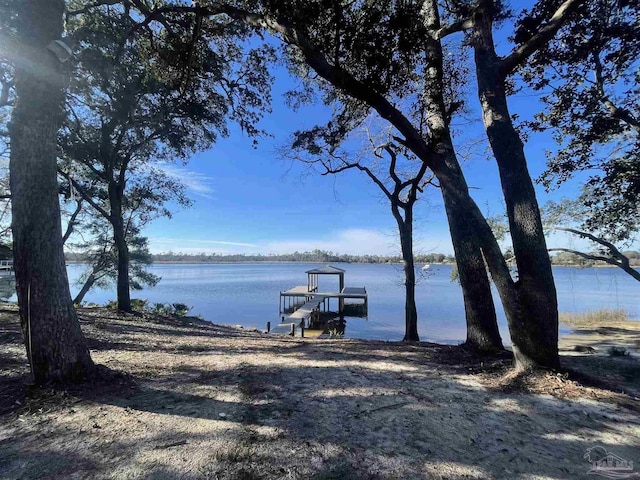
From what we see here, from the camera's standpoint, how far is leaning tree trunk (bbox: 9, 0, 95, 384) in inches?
121

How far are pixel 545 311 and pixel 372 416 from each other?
8.12ft

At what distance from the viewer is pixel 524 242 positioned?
3.90 meters

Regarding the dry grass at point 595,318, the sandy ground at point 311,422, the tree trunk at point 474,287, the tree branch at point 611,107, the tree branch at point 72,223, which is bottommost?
the dry grass at point 595,318

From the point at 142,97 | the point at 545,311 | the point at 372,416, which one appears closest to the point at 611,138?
the point at 545,311

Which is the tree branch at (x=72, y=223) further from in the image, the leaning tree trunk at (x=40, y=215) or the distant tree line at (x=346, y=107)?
the leaning tree trunk at (x=40, y=215)

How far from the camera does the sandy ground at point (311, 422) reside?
7.05 feet

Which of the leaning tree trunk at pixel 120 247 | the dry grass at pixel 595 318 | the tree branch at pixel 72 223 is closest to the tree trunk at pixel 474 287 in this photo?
the leaning tree trunk at pixel 120 247

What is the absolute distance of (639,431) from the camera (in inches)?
106

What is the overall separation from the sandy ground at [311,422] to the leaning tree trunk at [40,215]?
35cm

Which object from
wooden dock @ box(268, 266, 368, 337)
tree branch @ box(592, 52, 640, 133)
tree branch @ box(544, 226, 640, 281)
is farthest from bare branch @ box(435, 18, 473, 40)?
wooden dock @ box(268, 266, 368, 337)

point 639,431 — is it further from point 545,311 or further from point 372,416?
point 372,416

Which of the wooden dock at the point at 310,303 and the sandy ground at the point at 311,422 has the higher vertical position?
the sandy ground at the point at 311,422

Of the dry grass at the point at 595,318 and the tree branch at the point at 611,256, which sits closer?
the tree branch at the point at 611,256

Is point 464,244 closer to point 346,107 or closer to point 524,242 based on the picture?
point 524,242
